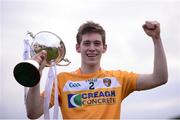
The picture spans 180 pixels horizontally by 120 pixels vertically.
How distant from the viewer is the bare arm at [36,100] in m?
4.29

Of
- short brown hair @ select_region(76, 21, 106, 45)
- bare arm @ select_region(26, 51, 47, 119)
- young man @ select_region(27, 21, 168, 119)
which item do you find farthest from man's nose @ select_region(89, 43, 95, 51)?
bare arm @ select_region(26, 51, 47, 119)

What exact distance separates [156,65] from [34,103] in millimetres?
1166

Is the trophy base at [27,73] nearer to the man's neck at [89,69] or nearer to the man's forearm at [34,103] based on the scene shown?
the man's forearm at [34,103]

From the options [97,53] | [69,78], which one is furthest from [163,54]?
[69,78]

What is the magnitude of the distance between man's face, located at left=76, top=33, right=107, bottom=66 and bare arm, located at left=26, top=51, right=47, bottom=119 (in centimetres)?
37

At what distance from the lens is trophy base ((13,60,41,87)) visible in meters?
4.19

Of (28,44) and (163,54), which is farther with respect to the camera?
(28,44)

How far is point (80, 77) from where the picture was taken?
14.9 ft

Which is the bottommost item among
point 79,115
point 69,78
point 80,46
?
point 79,115

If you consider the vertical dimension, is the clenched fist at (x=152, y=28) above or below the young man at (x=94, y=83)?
above

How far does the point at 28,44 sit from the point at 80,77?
0.68m

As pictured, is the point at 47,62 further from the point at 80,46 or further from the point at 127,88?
the point at 127,88

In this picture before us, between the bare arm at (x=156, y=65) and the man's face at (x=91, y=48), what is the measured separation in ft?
1.48

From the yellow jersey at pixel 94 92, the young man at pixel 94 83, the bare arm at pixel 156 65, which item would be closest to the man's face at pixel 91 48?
the young man at pixel 94 83
